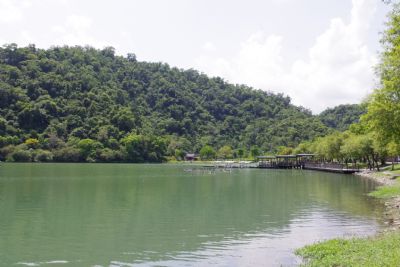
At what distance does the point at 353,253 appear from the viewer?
1722 centimetres

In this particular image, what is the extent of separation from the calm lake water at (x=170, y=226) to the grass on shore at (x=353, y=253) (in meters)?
0.94

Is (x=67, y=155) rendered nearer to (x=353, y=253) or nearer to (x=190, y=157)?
(x=190, y=157)

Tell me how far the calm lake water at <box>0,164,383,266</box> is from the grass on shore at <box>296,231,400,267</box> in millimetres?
937

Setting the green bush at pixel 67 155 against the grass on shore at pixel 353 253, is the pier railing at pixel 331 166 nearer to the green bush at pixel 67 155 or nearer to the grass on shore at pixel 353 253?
the green bush at pixel 67 155

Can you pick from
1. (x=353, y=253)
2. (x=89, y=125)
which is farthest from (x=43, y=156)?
(x=353, y=253)

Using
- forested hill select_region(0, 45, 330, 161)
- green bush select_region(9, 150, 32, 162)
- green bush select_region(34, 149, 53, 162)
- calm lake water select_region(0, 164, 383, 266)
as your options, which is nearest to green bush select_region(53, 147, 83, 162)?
forested hill select_region(0, 45, 330, 161)

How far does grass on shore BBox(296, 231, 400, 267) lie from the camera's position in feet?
48.7

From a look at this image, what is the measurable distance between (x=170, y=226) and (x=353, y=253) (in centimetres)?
1184

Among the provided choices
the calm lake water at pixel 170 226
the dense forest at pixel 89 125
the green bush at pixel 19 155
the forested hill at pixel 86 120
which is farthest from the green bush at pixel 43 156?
the calm lake water at pixel 170 226

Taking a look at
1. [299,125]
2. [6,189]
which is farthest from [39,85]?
[6,189]

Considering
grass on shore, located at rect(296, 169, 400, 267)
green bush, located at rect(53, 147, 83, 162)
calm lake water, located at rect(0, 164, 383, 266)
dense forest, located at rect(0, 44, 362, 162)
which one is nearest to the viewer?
grass on shore, located at rect(296, 169, 400, 267)

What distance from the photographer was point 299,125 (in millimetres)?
181125

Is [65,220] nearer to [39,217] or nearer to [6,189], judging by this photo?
[39,217]

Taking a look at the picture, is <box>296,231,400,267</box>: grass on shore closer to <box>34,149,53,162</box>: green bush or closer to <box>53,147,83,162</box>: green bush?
<box>34,149,53,162</box>: green bush
